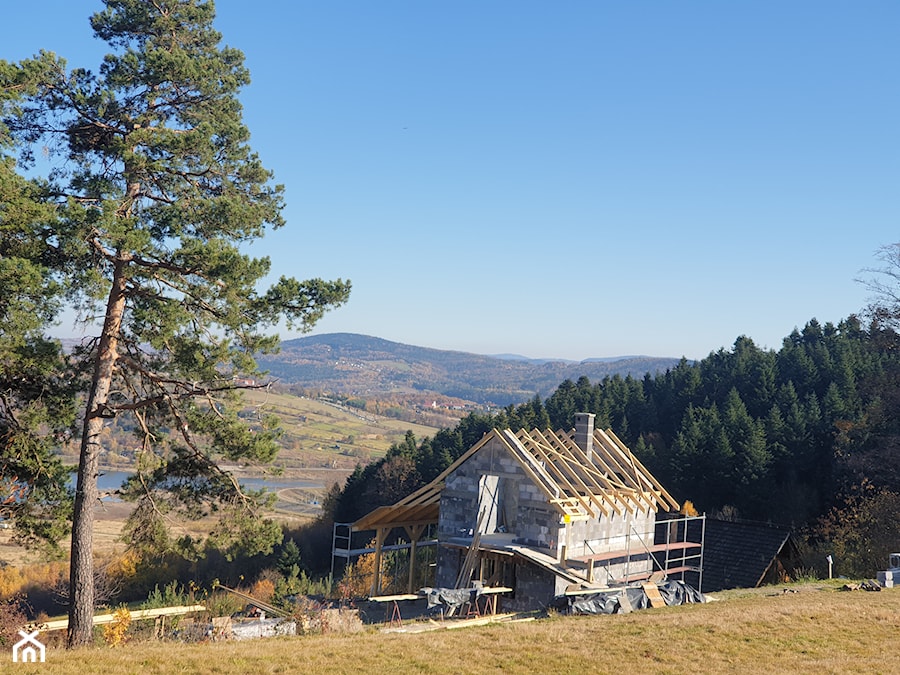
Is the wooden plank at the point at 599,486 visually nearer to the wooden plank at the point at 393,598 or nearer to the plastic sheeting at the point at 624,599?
the plastic sheeting at the point at 624,599

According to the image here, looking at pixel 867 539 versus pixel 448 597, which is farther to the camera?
pixel 867 539

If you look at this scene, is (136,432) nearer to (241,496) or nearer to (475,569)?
(241,496)

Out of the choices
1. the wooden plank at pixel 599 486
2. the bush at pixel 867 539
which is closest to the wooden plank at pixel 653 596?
the wooden plank at pixel 599 486

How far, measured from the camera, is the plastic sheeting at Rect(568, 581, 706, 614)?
20.1m

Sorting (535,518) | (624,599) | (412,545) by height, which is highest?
(535,518)

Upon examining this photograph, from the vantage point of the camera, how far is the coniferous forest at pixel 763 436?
31312 mm

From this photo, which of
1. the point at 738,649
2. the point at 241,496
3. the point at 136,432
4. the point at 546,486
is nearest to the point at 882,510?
the point at 546,486

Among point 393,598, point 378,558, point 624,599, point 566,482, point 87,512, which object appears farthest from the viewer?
point 378,558

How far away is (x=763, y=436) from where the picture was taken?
46438mm

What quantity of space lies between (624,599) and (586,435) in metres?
8.99

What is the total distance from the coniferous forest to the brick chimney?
397 inches

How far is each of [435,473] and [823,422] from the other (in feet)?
92.1

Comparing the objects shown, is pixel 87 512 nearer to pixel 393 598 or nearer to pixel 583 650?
pixel 393 598

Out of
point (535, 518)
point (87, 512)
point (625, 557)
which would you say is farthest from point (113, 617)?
point (625, 557)
